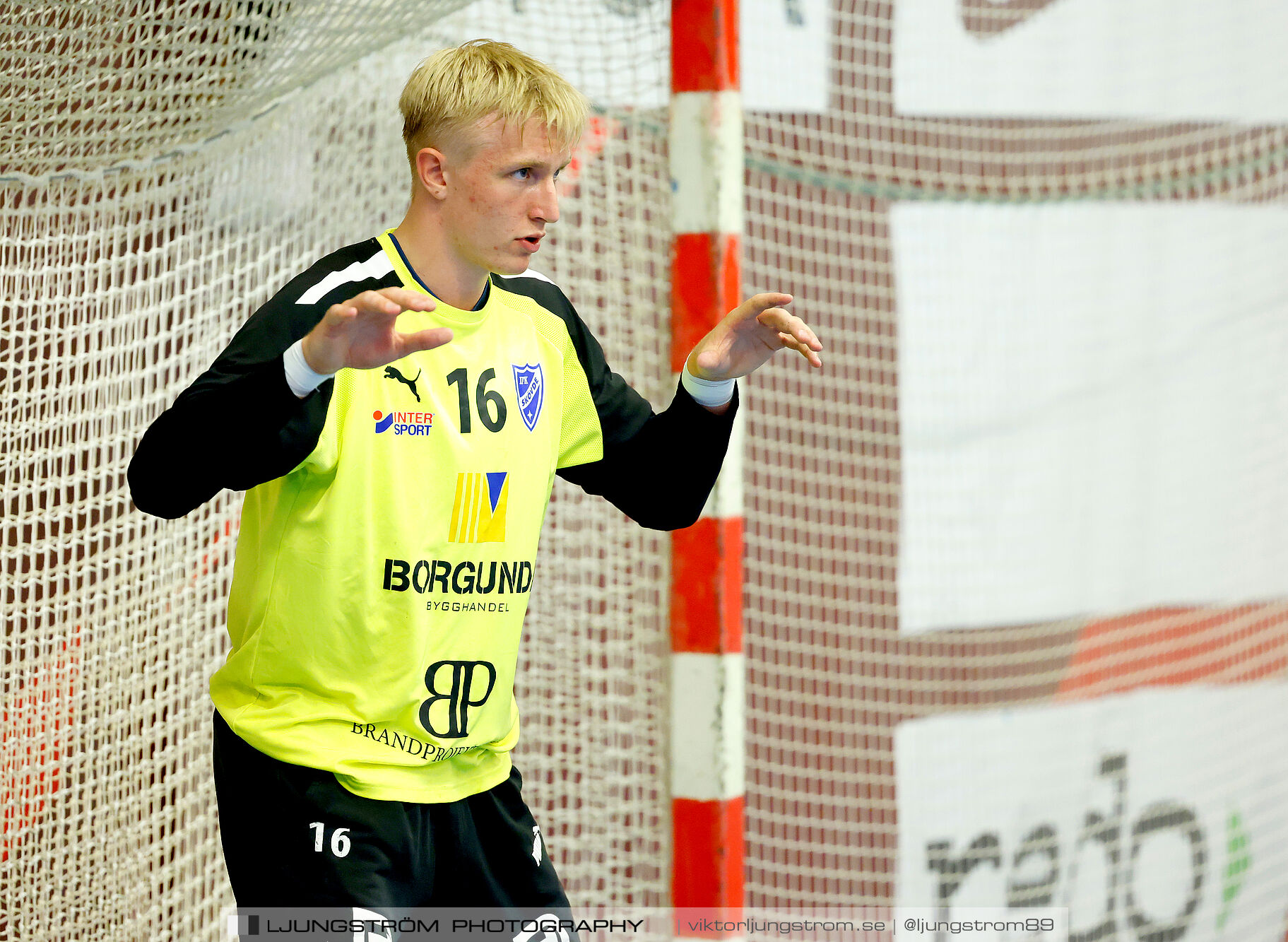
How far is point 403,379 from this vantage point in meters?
1.71

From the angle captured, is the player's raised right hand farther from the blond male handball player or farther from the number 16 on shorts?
the number 16 on shorts

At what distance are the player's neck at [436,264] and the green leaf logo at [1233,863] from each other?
10.3 feet

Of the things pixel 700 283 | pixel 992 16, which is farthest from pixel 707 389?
pixel 992 16

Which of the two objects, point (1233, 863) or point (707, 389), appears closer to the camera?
point (707, 389)

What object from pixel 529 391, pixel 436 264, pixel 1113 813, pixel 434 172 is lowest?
pixel 1113 813

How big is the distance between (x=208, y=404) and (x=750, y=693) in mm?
2206

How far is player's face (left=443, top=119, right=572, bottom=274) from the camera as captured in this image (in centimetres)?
170

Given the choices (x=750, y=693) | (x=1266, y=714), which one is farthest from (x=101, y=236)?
(x=1266, y=714)

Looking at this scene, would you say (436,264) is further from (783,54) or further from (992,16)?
(992,16)

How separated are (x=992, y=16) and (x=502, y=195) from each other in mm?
2426

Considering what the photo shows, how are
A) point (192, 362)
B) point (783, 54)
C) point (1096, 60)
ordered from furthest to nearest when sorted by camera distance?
point (1096, 60), point (783, 54), point (192, 362)

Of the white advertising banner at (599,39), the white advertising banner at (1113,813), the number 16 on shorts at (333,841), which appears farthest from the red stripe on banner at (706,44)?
the white advertising banner at (1113,813)

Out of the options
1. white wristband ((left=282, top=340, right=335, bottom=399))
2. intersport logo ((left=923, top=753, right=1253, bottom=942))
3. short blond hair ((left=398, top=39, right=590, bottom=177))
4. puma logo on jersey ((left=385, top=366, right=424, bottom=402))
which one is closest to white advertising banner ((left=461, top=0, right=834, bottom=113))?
short blond hair ((left=398, top=39, right=590, bottom=177))

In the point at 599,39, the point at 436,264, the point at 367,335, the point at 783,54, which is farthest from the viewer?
the point at 783,54
